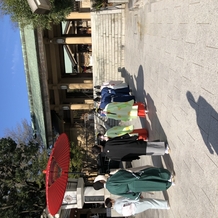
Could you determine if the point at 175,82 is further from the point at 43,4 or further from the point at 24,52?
the point at 24,52

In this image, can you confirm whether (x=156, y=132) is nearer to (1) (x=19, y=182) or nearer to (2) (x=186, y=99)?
(2) (x=186, y=99)

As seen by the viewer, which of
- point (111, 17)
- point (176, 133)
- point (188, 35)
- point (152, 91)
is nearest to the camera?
point (188, 35)

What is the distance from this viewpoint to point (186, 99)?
4867mm

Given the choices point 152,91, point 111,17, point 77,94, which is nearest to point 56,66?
point 77,94

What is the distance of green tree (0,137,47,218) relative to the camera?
1248cm

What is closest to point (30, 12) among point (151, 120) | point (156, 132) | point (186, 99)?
point (151, 120)

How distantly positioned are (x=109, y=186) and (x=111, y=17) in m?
11.0

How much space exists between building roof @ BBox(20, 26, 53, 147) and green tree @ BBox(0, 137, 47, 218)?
226 cm

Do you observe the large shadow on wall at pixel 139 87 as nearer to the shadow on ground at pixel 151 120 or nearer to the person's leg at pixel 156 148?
the shadow on ground at pixel 151 120

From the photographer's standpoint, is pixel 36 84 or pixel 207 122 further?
pixel 36 84

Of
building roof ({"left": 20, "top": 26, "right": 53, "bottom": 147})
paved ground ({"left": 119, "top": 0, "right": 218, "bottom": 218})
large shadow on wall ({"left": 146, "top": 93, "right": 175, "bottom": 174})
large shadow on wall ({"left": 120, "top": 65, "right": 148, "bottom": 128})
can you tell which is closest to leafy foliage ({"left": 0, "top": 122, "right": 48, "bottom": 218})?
building roof ({"left": 20, "top": 26, "right": 53, "bottom": 147})

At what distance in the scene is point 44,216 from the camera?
37.1 ft

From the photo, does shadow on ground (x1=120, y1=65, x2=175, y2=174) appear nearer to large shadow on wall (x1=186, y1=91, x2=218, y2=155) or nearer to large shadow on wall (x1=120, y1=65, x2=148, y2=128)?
large shadow on wall (x1=120, y1=65, x2=148, y2=128)

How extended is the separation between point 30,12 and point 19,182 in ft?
27.9
